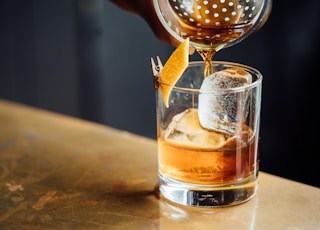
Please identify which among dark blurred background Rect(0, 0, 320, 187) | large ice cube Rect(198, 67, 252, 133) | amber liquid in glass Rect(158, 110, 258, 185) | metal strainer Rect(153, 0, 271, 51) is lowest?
dark blurred background Rect(0, 0, 320, 187)

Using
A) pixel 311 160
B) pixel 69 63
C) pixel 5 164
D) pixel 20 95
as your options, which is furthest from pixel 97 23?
pixel 5 164

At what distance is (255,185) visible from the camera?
0.85 metres

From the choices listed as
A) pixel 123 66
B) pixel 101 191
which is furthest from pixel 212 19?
pixel 123 66

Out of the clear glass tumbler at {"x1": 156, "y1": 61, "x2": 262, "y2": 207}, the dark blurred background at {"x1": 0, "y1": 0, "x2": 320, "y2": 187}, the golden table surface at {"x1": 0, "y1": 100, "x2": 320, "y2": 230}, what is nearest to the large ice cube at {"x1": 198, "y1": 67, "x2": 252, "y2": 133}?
the clear glass tumbler at {"x1": 156, "y1": 61, "x2": 262, "y2": 207}

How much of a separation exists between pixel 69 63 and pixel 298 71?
0.69 metres

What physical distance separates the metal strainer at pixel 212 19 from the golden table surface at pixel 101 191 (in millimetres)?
201

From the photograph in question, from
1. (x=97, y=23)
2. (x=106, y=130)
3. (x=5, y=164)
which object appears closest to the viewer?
(x=5, y=164)

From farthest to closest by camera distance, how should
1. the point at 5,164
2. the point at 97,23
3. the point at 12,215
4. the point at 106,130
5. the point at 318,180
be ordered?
1. the point at 97,23
2. the point at 318,180
3. the point at 106,130
4. the point at 5,164
5. the point at 12,215

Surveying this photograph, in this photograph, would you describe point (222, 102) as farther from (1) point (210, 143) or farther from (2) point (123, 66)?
(2) point (123, 66)

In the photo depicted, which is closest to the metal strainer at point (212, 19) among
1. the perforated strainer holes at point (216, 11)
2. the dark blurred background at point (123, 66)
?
the perforated strainer holes at point (216, 11)

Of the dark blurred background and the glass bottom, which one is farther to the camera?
the dark blurred background

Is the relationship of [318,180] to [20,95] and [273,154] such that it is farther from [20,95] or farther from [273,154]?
[20,95]

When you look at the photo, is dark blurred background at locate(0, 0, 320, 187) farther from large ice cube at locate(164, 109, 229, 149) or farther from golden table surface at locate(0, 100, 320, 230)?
large ice cube at locate(164, 109, 229, 149)

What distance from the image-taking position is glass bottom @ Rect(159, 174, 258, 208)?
2.64ft
